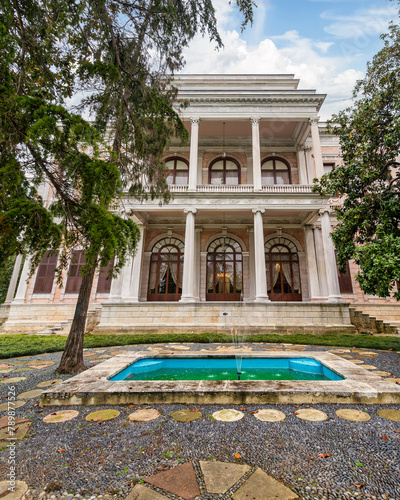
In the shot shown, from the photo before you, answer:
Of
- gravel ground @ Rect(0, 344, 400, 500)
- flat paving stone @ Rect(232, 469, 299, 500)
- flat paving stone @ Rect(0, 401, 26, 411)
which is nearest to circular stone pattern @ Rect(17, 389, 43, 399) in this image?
flat paving stone @ Rect(0, 401, 26, 411)

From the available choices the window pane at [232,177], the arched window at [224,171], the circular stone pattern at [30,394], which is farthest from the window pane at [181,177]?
the circular stone pattern at [30,394]

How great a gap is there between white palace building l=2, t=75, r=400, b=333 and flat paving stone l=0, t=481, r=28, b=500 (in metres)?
9.35

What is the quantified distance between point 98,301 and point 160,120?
12321 millimetres

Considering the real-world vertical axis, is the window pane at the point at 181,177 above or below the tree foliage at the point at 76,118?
above

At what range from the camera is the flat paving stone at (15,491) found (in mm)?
1574

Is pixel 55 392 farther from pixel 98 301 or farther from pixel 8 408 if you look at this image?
pixel 98 301

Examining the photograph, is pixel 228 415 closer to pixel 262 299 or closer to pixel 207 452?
pixel 207 452

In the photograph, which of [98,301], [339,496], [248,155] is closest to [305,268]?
[248,155]

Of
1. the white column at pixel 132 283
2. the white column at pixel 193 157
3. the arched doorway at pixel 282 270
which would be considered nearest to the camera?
the white column at pixel 132 283

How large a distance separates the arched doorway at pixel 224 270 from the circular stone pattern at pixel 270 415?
1213cm

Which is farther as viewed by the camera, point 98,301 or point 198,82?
point 198,82

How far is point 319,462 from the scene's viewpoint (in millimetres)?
1947

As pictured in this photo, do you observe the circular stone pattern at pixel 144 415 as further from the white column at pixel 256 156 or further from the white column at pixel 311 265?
the white column at pixel 311 265

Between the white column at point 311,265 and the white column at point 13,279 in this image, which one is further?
the white column at point 13,279
